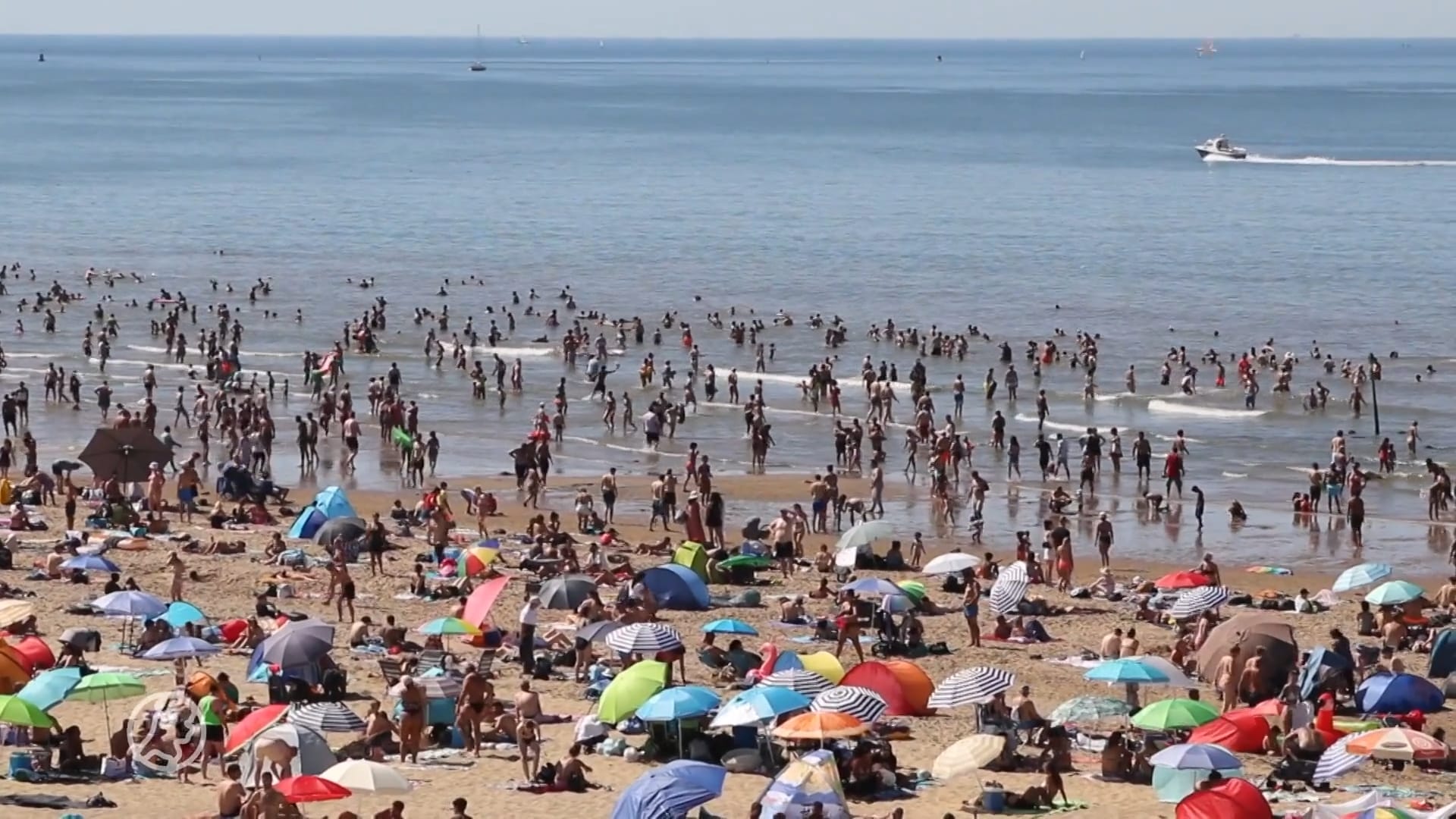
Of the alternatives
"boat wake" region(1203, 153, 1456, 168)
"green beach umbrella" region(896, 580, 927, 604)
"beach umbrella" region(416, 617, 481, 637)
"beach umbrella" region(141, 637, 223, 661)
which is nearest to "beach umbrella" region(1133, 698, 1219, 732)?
"green beach umbrella" region(896, 580, 927, 604)

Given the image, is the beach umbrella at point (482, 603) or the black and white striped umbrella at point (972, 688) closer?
the black and white striped umbrella at point (972, 688)

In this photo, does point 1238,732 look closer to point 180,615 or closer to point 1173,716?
point 1173,716

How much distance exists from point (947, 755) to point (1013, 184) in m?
A: 98.0

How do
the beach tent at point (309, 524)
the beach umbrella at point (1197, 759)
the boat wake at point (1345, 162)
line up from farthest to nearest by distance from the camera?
the boat wake at point (1345, 162) < the beach tent at point (309, 524) < the beach umbrella at point (1197, 759)

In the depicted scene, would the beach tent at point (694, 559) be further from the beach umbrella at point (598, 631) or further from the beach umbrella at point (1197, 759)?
the beach umbrella at point (1197, 759)

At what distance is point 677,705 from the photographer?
1797 centimetres

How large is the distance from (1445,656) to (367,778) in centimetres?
1231

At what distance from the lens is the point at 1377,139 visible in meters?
152

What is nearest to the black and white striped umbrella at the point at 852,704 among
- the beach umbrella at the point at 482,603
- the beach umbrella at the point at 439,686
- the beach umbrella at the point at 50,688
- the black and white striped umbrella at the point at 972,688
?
the black and white striped umbrella at the point at 972,688

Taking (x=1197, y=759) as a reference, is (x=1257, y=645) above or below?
above

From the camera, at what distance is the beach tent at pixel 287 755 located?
54.3ft

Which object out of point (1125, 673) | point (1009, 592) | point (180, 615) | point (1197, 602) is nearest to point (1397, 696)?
point (1125, 673)

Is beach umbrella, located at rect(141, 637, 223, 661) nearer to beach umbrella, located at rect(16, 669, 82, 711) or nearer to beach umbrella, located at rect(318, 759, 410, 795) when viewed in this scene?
beach umbrella, located at rect(16, 669, 82, 711)

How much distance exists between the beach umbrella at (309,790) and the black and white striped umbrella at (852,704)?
14.0 ft
